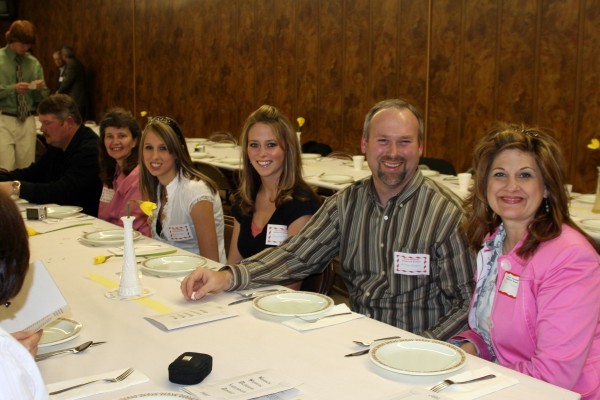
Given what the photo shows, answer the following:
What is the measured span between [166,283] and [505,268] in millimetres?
1217

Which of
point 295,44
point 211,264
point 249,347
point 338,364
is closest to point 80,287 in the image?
point 211,264

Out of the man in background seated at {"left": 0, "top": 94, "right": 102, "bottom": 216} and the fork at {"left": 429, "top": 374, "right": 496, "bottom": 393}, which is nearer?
the fork at {"left": 429, "top": 374, "right": 496, "bottom": 393}

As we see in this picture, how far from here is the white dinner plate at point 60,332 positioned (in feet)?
6.42

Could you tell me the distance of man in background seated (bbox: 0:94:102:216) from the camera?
4.56 meters

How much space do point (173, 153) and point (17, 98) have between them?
16.4ft

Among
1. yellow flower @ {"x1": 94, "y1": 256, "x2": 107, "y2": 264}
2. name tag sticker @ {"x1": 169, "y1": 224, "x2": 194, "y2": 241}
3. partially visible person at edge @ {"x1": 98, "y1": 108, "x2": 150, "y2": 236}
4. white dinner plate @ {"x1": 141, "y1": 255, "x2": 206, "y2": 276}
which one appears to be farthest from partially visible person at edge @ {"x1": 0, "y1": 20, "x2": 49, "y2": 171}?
white dinner plate @ {"x1": 141, "y1": 255, "x2": 206, "y2": 276}

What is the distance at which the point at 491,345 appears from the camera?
2.23 m

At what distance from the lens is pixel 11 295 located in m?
1.21

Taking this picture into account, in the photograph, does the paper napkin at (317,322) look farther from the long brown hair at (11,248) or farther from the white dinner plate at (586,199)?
the white dinner plate at (586,199)

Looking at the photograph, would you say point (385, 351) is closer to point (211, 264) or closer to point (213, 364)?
point (213, 364)

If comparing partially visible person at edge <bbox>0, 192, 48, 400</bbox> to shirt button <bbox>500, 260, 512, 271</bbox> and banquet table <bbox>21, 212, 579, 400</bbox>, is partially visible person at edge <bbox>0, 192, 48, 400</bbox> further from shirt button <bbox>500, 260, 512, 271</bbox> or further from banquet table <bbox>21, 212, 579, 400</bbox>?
shirt button <bbox>500, 260, 512, 271</bbox>

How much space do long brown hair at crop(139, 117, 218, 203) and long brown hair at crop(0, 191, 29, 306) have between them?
8.35ft

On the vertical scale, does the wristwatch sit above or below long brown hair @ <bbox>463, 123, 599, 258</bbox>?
below

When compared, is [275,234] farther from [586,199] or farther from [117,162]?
[586,199]
